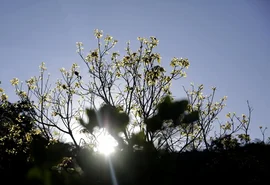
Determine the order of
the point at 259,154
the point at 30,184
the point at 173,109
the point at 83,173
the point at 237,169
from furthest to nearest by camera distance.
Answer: the point at 259,154, the point at 237,169, the point at 83,173, the point at 173,109, the point at 30,184

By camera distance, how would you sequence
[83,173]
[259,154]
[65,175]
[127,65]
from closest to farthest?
[65,175]
[83,173]
[127,65]
[259,154]

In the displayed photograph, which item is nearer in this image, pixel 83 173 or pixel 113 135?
pixel 113 135

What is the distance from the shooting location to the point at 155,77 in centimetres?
891

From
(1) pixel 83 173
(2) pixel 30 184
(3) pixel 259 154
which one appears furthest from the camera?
(3) pixel 259 154

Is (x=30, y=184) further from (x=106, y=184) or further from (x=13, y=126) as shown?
(x=13, y=126)

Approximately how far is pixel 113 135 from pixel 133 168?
53 centimetres

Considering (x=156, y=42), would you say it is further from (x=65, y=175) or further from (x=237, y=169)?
(x=65, y=175)

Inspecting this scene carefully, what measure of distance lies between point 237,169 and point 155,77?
534cm

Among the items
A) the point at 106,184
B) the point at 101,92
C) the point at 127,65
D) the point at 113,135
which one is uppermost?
the point at 127,65

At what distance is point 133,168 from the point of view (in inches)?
143

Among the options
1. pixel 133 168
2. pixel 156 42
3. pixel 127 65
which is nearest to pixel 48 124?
pixel 127 65

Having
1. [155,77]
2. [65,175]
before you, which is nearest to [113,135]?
[65,175]

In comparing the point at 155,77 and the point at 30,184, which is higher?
the point at 155,77

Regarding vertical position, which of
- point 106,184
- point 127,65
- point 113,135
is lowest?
point 106,184
